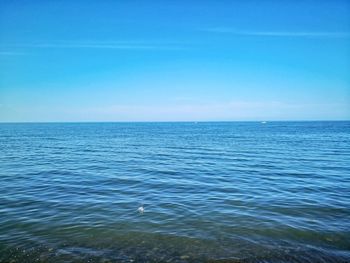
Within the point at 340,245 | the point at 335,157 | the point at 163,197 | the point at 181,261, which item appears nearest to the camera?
the point at 181,261

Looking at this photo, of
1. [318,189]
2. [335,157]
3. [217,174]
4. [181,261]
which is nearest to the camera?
[181,261]

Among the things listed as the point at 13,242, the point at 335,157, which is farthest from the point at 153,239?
the point at 335,157

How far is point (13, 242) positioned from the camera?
9.35m

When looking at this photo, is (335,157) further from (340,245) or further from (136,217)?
(136,217)

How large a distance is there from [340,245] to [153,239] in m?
6.62

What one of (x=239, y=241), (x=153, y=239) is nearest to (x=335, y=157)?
(x=239, y=241)

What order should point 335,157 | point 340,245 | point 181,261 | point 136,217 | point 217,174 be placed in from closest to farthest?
point 181,261, point 340,245, point 136,217, point 217,174, point 335,157

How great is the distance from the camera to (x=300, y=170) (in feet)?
76.3

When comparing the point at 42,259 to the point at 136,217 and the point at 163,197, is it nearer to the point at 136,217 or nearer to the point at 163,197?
the point at 136,217

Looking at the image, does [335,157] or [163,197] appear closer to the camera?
[163,197]

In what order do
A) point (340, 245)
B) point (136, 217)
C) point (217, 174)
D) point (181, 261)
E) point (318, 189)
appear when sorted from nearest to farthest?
point (181, 261), point (340, 245), point (136, 217), point (318, 189), point (217, 174)

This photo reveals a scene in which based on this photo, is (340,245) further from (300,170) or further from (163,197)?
(300,170)

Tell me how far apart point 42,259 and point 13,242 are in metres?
1.96

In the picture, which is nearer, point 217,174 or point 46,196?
point 46,196
